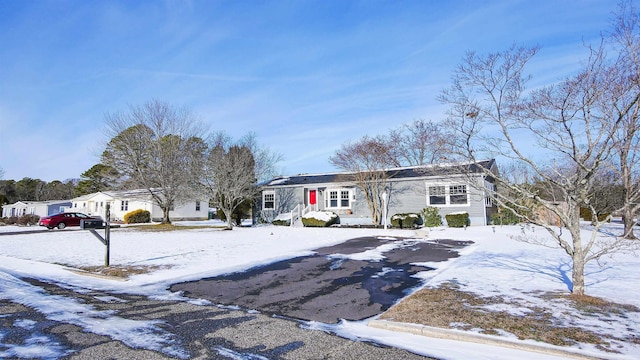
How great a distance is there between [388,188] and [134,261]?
1618 cm

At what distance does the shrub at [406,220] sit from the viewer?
20891mm

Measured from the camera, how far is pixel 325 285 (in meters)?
7.51

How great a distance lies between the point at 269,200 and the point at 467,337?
23.8m

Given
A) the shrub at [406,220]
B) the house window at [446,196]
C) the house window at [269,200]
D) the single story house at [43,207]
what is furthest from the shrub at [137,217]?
the house window at [446,196]

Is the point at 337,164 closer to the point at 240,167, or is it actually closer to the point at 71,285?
the point at 240,167

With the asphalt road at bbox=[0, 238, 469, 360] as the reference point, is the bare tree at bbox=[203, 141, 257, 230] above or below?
above

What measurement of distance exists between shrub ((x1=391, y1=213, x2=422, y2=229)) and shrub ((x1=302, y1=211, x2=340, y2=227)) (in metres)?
3.98

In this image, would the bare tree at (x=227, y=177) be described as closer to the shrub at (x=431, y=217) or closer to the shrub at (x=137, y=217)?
the shrub at (x=431, y=217)

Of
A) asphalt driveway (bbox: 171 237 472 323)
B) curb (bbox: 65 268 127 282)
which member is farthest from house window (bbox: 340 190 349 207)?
curb (bbox: 65 268 127 282)

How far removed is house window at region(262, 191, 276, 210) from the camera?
27.2 meters

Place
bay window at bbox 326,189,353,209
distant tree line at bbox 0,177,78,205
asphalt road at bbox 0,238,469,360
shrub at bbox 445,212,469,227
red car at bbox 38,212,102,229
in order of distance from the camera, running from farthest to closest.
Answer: distant tree line at bbox 0,177,78,205 < red car at bbox 38,212,102,229 < bay window at bbox 326,189,353,209 < shrub at bbox 445,212,469,227 < asphalt road at bbox 0,238,469,360

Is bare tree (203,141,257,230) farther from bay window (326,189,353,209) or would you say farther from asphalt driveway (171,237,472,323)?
asphalt driveway (171,237,472,323)

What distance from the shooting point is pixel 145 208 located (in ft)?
114

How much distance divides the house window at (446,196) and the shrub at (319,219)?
243 inches
